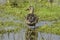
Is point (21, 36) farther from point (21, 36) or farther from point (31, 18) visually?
point (31, 18)

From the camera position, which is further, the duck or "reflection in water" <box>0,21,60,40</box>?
"reflection in water" <box>0,21,60,40</box>

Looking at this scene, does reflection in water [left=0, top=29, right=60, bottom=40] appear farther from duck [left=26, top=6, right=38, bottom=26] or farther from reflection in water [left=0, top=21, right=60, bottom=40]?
duck [left=26, top=6, right=38, bottom=26]

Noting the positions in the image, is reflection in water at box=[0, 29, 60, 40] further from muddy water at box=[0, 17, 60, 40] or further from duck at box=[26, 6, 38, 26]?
duck at box=[26, 6, 38, 26]

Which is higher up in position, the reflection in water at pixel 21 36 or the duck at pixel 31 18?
the duck at pixel 31 18

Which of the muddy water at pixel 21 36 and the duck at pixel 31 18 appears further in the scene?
the muddy water at pixel 21 36

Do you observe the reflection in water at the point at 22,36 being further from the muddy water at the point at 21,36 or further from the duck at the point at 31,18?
the duck at the point at 31,18

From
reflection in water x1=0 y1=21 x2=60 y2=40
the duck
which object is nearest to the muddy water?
reflection in water x1=0 y1=21 x2=60 y2=40

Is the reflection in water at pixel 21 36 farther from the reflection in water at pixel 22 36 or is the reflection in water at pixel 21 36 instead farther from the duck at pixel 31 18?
the duck at pixel 31 18

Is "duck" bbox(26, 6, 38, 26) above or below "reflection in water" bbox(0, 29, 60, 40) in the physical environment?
above

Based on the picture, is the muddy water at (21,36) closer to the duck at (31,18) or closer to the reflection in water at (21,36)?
the reflection in water at (21,36)

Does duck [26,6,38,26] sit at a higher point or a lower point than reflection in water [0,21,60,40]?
higher

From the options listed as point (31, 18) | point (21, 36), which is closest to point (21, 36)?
point (21, 36)

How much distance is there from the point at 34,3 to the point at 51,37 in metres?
0.47

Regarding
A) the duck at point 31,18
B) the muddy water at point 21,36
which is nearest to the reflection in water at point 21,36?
the muddy water at point 21,36
